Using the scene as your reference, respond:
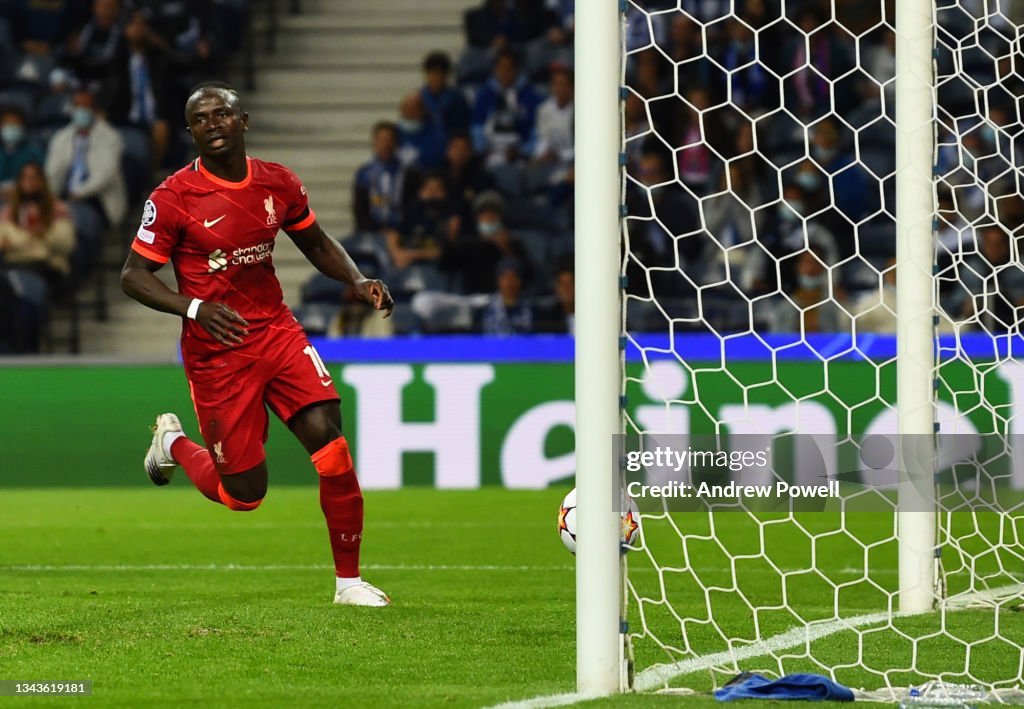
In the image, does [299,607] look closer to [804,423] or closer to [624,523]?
[624,523]

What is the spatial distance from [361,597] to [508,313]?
6.22 m

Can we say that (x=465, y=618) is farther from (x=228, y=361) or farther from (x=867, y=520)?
(x=867, y=520)

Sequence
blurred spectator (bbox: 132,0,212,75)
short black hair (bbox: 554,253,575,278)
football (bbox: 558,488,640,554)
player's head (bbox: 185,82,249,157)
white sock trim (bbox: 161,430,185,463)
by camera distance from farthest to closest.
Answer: blurred spectator (bbox: 132,0,212,75) → short black hair (bbox: 554,253,575,278) → white sock trim (bbox: 161,430,185,463) → player's head (bbox: 185,82,249,157) → football (bbox: 558,488,640,554)

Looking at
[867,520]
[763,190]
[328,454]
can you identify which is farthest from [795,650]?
[763,190]

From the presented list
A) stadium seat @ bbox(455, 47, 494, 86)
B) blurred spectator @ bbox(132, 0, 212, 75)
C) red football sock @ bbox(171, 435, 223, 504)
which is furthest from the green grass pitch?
blurred spectator @ bbox(132, 0, 212, 75)

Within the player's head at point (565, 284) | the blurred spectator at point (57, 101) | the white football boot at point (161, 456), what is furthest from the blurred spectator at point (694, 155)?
the white football boot at point (161, 456)

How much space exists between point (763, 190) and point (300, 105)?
203 inches

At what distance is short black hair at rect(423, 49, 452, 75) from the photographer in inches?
586

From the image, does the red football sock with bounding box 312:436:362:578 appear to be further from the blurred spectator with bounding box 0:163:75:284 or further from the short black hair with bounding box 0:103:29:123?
the short black hair with bounding box 0:103:29:123

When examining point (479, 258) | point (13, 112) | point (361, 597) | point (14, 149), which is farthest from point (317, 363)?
point (13, 112)

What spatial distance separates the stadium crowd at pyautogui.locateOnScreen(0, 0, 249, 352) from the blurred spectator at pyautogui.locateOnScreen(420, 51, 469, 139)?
7.54 feet

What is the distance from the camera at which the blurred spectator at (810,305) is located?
37.5ft

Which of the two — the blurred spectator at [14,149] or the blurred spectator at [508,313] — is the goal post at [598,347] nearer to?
the blurred spectator at [508,313]

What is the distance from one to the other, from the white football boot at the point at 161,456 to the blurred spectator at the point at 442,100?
7306 mm
